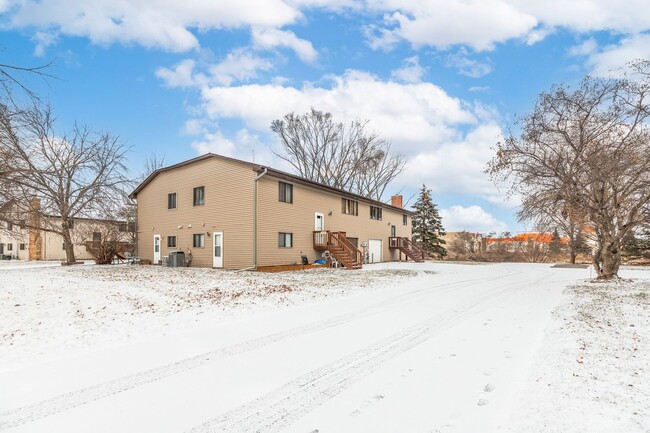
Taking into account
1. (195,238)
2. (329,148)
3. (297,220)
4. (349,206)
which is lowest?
(195,238)

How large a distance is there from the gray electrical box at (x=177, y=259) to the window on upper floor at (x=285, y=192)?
21.1ft

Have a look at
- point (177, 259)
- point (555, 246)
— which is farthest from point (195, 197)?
point (555, 246)

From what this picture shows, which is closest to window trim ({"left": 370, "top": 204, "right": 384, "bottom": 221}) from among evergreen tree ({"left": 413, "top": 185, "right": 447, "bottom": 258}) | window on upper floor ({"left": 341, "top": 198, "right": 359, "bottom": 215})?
window on upper floor ({"left": 341, "top": 198, "right": 359, "bottom": 215})

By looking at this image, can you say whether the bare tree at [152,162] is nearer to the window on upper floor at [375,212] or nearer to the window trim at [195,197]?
the window trim at [195,197]

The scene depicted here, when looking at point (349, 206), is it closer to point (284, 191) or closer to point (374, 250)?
point (374, 250)

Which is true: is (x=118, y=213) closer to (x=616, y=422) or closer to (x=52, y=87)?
(x=52, y=87)

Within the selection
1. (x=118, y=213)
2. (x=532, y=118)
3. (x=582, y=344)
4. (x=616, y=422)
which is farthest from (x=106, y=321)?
(x=118, y=213)

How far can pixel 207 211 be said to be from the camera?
19781 millimetres

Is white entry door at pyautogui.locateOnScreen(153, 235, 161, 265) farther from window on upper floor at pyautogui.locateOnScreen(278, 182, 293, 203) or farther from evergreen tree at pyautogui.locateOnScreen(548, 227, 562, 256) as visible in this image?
evergreen tree at pyautogui.locateOnScreen(548, 227, 562, 256)

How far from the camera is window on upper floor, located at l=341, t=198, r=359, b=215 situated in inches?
966

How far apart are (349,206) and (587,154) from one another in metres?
14.7

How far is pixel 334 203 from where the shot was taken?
23547mm

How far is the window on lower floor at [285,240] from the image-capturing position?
63.3ft

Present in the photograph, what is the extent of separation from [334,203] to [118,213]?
13.8 metres
